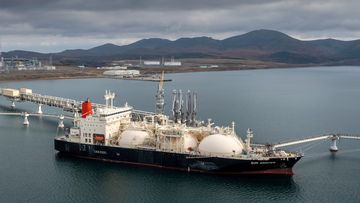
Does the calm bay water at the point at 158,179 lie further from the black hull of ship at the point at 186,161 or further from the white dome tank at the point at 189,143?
the white dome tank at the point at 189,143

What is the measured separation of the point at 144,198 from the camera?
3278cm

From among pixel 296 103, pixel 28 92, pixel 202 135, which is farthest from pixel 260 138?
pixel 28 92

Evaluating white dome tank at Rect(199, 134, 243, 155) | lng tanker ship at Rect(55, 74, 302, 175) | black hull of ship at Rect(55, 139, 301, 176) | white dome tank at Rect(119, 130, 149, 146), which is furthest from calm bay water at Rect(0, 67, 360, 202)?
white dome tank at Rect(119, 130, 149, 146)

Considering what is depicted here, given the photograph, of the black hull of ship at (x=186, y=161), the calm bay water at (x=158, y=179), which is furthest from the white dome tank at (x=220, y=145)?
the calm bay water at (x=158, y=179)

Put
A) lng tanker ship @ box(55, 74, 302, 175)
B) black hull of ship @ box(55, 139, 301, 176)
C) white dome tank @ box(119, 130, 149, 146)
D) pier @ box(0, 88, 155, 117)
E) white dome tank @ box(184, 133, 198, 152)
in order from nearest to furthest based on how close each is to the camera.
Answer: black hull of ship @ box(55, 139, 301, 176), lng tanker ship @ box(55, 74, 302, 175), white dome tank @ box(184, 133, 198, 152), white dome tank @ box(119, 130, 149, 146), pier @ box(0, 88, 155, 117)

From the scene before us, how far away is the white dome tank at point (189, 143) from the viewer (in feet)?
127

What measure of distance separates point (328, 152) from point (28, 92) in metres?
55.7

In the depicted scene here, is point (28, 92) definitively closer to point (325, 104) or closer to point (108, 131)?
point (108, 131)

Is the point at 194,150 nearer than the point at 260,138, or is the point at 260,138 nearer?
the point at 194,150

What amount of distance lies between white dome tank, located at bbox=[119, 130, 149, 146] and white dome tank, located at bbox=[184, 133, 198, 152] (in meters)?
3.86

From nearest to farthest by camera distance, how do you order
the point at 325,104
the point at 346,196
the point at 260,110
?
the point at 346,196
the point at 260,110
the point at 325,104

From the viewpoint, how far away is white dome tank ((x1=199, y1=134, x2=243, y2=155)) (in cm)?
3697

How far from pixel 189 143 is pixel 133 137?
5310 mm

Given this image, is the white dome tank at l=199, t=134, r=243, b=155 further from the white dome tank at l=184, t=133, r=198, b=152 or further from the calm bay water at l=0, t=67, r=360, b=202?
the calm bay water at l=0, t=67, r=360, b=202
